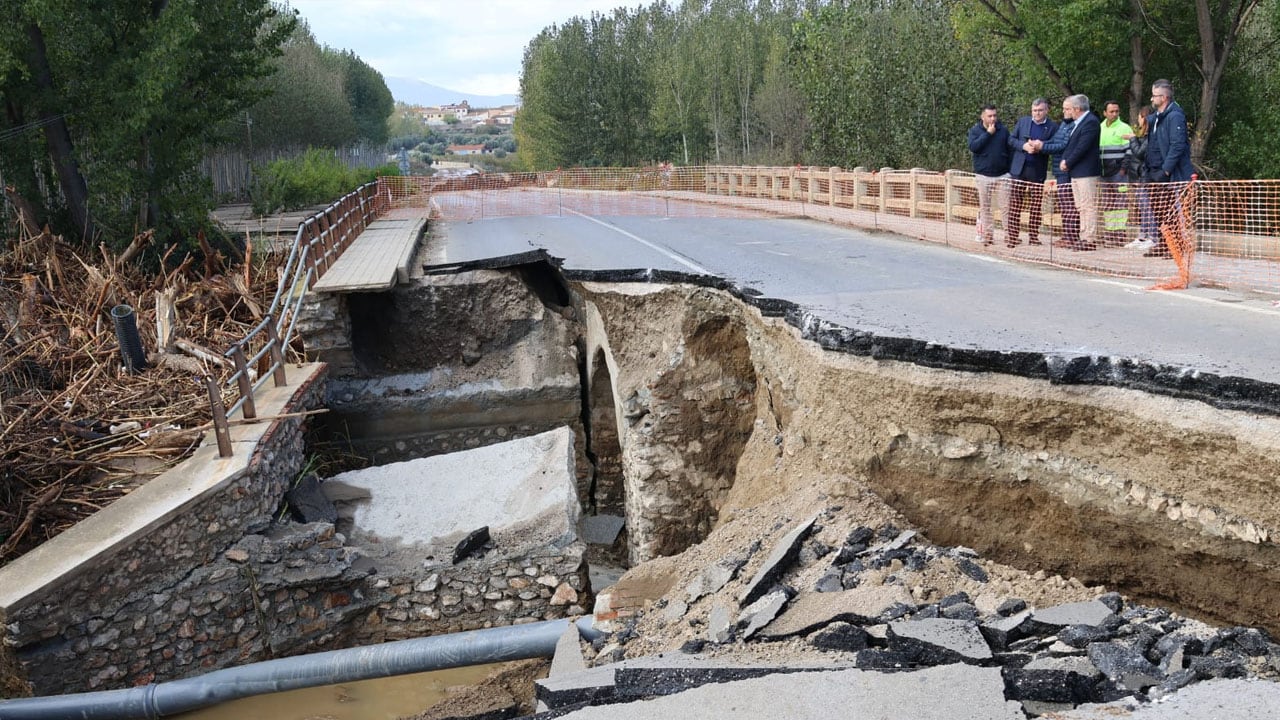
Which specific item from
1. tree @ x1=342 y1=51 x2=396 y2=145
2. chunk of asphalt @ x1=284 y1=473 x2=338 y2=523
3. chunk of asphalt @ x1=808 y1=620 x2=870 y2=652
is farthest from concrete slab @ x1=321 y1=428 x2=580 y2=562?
tree @ x1=342 y1=51 x2=396 y2=145

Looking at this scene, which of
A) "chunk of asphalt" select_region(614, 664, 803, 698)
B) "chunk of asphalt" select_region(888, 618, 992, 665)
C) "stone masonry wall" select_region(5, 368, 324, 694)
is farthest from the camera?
"stone masonry wall" select_region(5, 368, 324, 694)

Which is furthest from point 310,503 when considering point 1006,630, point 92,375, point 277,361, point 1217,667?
point 1217,667

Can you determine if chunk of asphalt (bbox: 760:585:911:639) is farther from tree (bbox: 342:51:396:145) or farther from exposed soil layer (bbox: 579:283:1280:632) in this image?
tree (bbox: 342:51:396:145)

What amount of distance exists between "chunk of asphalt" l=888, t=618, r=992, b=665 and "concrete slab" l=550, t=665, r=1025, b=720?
18 centimetres

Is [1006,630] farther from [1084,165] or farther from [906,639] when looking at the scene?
[1084,165]

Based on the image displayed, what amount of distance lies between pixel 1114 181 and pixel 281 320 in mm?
9730

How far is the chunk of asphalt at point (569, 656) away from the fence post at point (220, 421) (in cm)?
384

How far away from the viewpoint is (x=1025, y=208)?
38.7 ft

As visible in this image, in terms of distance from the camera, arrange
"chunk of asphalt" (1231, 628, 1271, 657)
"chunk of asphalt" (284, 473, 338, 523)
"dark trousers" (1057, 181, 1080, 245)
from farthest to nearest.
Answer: "dark trousers" (1057, 181, 1080, 245) → "chunk of asphalt" (284, 473, 338, 523) → "chunk of asphalt" (1231, 628, 1271, 657)

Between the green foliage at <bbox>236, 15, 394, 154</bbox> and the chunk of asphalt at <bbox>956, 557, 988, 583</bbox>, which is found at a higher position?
the green foliage at <bbox>236, 15, 394, 154</bbox>

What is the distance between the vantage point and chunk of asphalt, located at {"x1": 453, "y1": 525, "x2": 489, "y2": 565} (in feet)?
29.6

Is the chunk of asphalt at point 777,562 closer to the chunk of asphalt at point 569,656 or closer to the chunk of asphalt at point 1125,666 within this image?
the chunk of asphalt at point 569,656

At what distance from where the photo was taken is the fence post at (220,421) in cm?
828

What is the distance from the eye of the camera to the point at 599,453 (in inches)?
561
